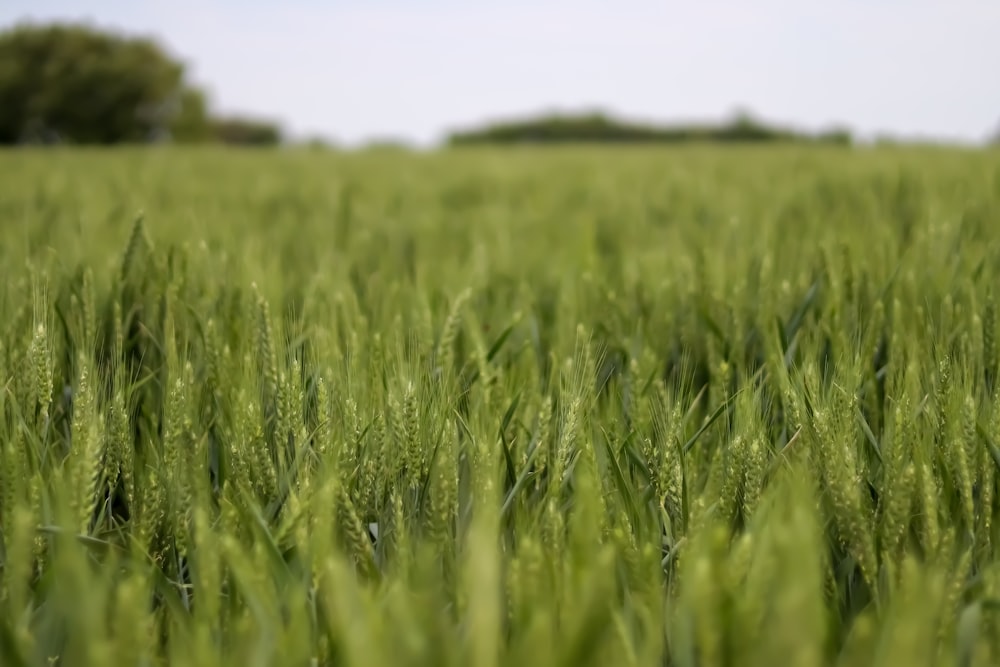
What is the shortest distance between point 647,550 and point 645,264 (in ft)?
3.62

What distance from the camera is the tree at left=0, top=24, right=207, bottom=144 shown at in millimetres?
15539

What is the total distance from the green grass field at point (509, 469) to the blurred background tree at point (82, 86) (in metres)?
15.8

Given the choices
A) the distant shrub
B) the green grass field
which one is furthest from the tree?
the green grass field

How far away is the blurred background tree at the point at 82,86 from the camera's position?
51.0 feet

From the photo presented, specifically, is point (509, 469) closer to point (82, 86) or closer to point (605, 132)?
point (82, 86)

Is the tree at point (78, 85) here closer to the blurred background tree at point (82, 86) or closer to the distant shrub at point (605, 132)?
the blurred background tree at point (82, 86)

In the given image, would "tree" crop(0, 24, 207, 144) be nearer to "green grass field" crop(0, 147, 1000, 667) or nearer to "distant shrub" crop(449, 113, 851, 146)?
"distant shrub" crop(449, 113, 851, 146)

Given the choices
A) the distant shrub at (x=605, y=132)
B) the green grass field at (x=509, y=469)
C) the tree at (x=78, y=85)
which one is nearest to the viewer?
the green grass field at (x=509, y=469)

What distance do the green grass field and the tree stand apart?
15998mm

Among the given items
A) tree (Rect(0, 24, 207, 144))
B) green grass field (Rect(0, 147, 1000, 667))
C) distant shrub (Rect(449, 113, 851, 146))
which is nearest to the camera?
green grass field (Rect(0, 147, 1000, 667))

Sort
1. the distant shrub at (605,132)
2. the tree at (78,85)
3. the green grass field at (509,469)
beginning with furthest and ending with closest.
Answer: the distant shrub at (605,132) → the tree at (78,85) → the green grass field at (509,469)

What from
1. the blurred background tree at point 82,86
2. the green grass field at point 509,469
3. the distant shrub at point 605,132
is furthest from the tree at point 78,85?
the green grass field at point 509,469

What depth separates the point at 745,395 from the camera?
0.89 m

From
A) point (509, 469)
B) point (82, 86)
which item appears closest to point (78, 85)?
point (82, 86)
